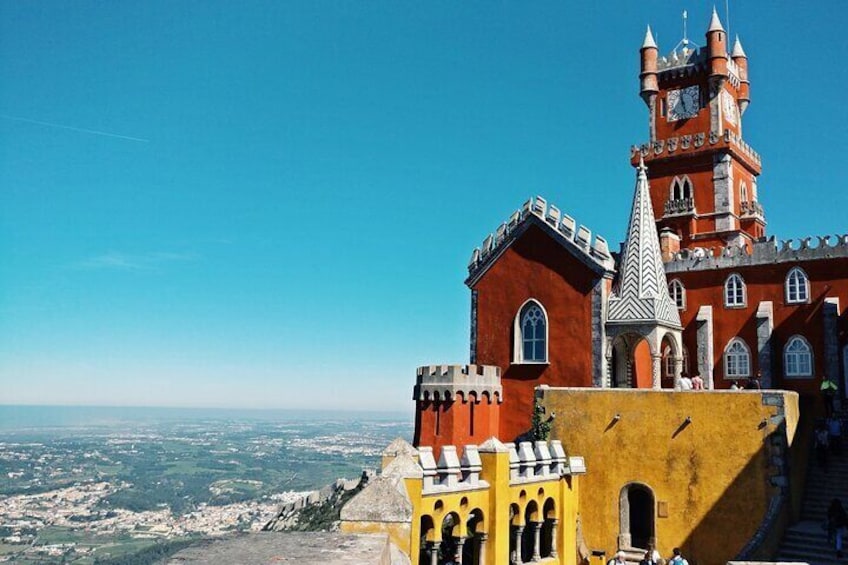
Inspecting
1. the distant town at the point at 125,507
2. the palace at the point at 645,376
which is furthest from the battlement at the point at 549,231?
the distant town at the point at 125,507

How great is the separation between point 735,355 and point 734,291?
277 cm

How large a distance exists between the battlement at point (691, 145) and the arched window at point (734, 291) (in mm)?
A: 8379

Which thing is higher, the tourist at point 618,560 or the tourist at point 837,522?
the tourist at point 837,522

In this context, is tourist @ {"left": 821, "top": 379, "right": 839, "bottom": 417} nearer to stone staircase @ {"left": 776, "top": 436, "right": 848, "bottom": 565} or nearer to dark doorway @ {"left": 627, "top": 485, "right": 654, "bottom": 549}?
stone staircase @ {"left": 776, "top": 436, "right": 848, "bottom": 565}

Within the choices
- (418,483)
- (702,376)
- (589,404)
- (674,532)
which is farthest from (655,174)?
(418,483)

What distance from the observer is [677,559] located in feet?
61.6

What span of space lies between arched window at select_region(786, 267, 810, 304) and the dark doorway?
13.4 metres

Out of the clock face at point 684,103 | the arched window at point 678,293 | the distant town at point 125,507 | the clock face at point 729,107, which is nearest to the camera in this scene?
the arched window at point 678,293

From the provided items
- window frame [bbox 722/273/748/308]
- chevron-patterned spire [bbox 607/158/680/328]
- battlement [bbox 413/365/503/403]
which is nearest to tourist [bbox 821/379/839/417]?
window frame [bbox 722/273/748/308]

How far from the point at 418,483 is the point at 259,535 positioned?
9.94 m

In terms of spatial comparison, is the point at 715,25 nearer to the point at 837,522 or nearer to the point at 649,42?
the point at 649,42

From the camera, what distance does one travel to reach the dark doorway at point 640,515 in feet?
70.9

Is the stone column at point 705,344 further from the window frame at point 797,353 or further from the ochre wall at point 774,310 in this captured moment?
the window frame at point 797,353

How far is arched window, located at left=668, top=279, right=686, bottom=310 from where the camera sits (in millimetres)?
33281
